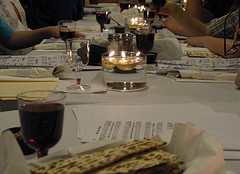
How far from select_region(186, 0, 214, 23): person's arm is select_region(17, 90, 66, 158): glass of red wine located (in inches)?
110

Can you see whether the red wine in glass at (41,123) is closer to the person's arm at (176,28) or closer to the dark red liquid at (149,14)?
the person's arm at (176,28)

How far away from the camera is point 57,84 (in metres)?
1.24

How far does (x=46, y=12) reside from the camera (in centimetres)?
384

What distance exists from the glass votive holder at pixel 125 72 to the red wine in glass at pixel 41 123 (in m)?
0.62

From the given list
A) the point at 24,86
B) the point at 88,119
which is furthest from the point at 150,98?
the point at 24,86

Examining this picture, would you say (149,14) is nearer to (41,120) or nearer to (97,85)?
(97,85)

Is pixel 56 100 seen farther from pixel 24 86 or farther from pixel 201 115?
pixel 24 86

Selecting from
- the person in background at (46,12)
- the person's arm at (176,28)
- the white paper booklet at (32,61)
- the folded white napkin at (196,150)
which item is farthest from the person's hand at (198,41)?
the person in background at (46,12)

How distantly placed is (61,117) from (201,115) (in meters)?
0.46

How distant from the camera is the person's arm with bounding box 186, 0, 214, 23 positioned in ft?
10.6

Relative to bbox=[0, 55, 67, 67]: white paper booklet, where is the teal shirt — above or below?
above

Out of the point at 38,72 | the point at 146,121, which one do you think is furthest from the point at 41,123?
the point at 38,72

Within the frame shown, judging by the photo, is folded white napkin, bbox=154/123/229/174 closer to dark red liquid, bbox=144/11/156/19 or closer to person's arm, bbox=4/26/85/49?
person's arm, bbox=4/26/85/49

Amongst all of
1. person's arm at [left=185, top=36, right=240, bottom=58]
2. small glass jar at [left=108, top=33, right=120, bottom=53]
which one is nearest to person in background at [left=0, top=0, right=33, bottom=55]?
small glass jar at [left=108, top=33, right=120, bottom=53]
